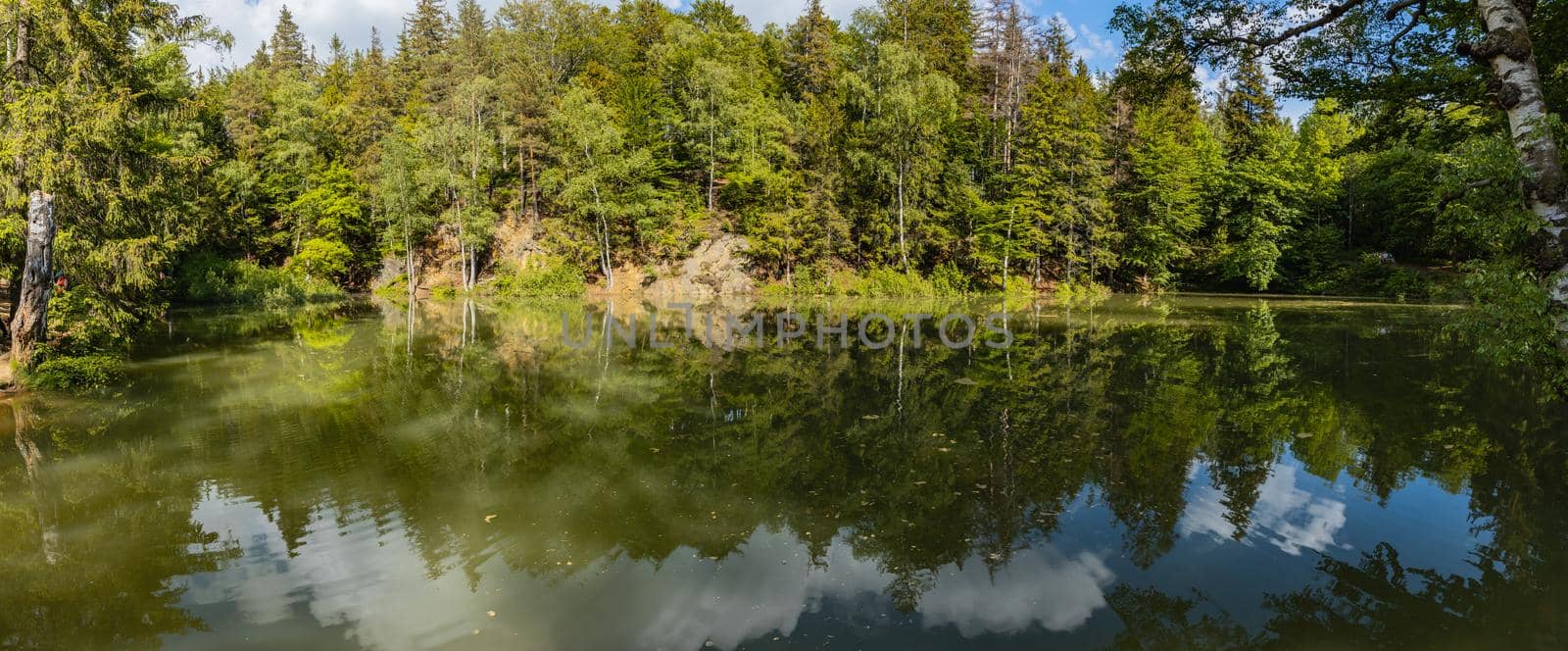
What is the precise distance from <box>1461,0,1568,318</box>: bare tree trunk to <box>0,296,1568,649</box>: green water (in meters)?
2.38

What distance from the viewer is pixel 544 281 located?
139ft

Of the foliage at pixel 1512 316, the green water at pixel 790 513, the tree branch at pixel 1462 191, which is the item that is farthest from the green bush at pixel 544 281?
the foliage at pixel 1512 316

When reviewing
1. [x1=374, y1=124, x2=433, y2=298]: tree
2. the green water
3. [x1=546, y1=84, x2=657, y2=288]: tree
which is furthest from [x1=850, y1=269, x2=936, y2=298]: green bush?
the green water

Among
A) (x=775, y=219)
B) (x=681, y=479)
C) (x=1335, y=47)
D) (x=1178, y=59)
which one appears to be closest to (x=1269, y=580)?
(x=681, y=479)

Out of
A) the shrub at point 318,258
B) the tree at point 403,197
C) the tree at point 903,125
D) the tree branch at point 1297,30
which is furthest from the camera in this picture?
the shrub at point 318,258

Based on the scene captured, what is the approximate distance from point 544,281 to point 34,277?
3030 centimetres

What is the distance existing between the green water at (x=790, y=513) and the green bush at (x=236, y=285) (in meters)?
24.4

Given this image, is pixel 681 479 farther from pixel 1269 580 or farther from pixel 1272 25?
pixel 1272 25

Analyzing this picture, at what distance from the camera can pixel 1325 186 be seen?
45.2m

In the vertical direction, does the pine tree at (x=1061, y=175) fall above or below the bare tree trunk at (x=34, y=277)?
above

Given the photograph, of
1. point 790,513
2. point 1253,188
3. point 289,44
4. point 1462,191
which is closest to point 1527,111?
point 1462,191

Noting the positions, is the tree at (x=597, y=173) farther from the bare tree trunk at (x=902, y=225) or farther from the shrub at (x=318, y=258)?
the bare tree trunk at (x=902, y=225)

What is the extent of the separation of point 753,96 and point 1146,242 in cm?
2751

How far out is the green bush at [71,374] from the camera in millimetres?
12250
